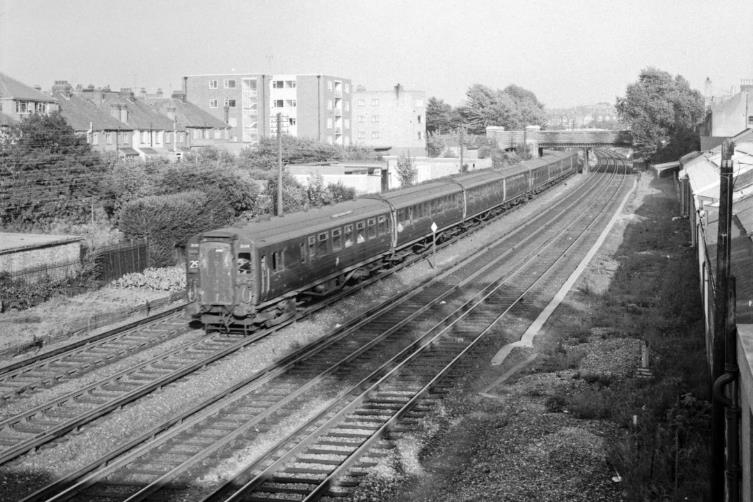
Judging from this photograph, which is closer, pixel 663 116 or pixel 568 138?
pixel 663 116

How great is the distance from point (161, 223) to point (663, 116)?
70.3 metres

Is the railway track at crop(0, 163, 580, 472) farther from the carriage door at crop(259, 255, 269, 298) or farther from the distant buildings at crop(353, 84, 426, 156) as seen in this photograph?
the distant buildings at crop(353, 84, 426, 156)

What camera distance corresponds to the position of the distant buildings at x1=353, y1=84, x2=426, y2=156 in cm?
9381

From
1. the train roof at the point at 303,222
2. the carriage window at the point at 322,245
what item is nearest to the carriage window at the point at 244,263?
the train roof at the point at 303,222

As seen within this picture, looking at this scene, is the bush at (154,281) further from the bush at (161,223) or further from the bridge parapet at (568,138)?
the bridge parapet at (568,138)

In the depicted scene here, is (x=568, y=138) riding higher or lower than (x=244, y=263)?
higher

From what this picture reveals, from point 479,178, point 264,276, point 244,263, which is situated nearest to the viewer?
point 244,263

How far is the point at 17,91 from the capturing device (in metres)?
50.0

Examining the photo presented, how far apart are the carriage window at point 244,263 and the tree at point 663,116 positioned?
6842cm

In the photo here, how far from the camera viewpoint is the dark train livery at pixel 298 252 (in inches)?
719

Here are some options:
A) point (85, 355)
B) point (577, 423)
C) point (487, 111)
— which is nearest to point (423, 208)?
point (85, 355)

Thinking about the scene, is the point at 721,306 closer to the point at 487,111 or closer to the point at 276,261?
Result: the point at 276,261

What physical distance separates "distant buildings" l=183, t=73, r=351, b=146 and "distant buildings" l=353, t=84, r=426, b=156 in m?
8.47

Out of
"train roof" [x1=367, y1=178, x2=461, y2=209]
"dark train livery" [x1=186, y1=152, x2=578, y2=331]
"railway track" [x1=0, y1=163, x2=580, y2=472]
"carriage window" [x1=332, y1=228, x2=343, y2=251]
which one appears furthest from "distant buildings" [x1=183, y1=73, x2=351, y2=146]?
"railway track" [x1=0, y1=163, x2=580, y2=472]
